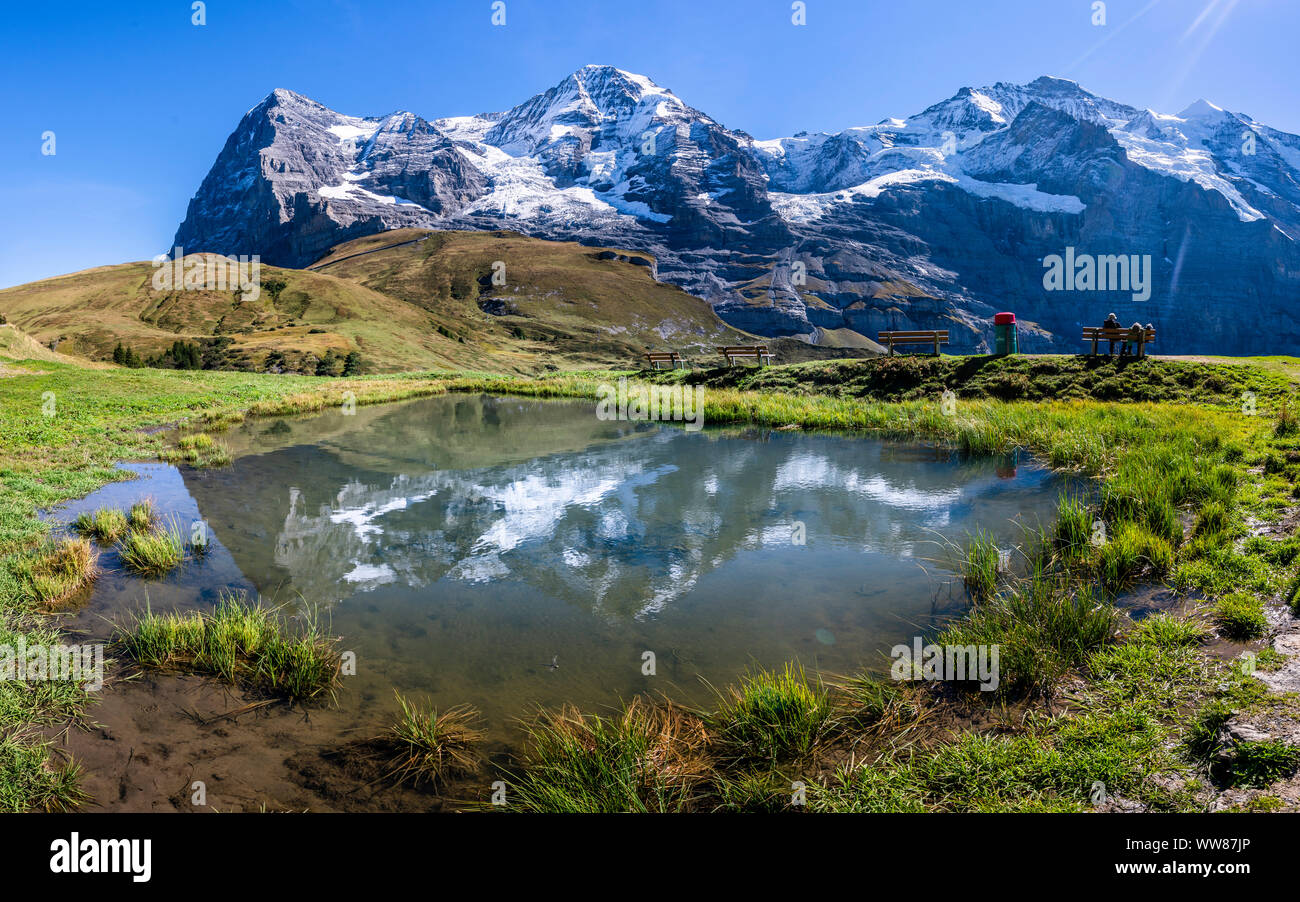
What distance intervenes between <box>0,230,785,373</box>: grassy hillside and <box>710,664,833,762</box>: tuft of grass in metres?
88.2

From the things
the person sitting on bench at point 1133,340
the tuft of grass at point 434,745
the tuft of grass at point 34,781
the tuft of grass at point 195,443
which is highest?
the person sitting on bench at point 1133,340

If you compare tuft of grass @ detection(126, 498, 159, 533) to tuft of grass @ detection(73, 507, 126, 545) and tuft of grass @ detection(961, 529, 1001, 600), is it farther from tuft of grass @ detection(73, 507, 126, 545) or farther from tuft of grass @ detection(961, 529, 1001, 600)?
tuft of grass @ detection(961, 529, 1001, 600)

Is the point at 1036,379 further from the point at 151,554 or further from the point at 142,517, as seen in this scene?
the point at 142,517

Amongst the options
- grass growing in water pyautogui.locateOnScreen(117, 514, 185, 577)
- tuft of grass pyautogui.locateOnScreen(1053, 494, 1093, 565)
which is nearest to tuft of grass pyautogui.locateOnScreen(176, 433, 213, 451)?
grass growing in water pyautogui.locateOnScreen(117, 514, 185, 577)

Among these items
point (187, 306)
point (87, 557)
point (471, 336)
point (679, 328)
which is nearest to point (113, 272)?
point (187, 306)

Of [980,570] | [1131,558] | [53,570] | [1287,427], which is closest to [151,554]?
[53,570]

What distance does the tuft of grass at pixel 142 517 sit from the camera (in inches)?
433

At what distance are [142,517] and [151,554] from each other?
8.54 ft

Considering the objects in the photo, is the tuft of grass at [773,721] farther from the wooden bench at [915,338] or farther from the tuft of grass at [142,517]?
the wooden bench at [915,338]

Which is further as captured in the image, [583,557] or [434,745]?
[583,557]

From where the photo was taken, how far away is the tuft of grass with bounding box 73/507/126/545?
10.5 m

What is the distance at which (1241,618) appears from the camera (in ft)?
18.6

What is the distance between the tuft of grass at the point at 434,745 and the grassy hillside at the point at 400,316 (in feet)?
284

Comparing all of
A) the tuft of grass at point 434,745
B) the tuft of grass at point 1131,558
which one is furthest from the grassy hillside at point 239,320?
the tuft of grass at point 1131,558
